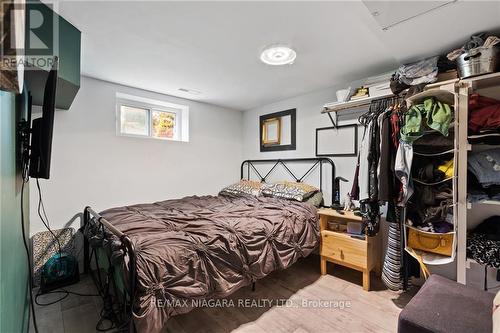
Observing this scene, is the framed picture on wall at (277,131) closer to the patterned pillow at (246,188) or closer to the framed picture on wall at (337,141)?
the framed picture on wall at (337,141)

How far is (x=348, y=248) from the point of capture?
2.35 m

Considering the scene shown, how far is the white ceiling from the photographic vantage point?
4.99ft

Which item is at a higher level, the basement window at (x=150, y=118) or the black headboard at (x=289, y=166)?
the basement window at (x=150, y=118)

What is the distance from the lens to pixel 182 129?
12.0 ft

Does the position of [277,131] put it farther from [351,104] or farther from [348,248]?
[348,248]

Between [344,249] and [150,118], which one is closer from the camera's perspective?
[344,249]

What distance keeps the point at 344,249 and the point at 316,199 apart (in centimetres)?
73

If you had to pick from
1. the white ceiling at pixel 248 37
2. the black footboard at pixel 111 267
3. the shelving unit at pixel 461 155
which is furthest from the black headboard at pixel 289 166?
the black footboard at pixel 111 267

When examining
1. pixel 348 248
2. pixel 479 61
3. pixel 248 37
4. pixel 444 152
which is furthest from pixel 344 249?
pixel 248 37

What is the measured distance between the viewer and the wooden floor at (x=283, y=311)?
1759 millimetres

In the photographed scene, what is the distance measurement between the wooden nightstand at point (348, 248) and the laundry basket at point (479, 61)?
146 centimetres

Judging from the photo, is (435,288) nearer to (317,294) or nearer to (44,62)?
(317,294)

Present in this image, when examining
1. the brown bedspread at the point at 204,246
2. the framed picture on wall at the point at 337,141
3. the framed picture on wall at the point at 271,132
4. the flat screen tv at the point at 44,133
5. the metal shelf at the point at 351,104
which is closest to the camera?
the flat screen tv at the point at 44,133

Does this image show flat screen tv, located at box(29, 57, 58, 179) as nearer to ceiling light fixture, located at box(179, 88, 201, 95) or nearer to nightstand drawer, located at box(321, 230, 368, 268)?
ceiling light fixture, located at box(179, 88, 201, 95)
